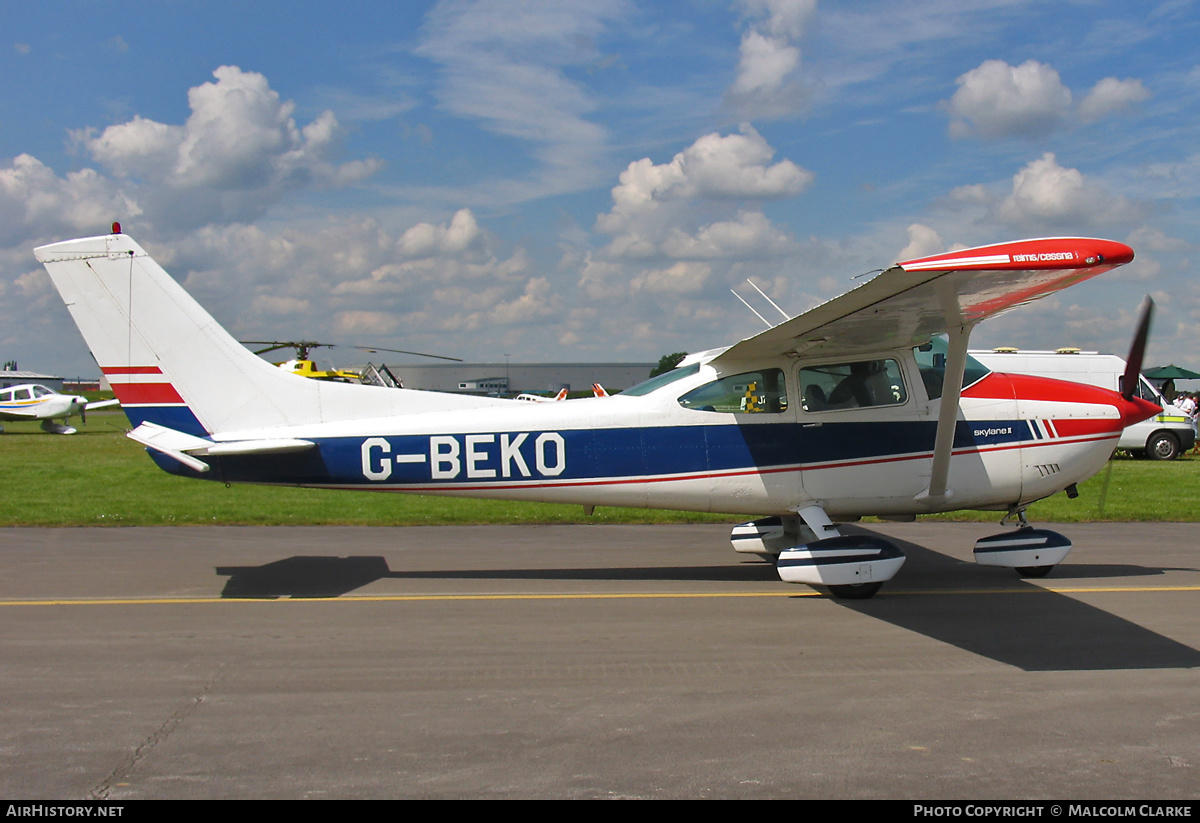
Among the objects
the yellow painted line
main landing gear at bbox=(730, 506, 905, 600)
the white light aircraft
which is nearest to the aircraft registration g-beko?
main landing gear at bbox=(730, 506, 905, 600)

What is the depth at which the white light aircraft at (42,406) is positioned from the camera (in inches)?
1529

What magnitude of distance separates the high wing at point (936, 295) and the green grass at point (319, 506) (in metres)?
5.28

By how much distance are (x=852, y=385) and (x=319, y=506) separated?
30.4 ft

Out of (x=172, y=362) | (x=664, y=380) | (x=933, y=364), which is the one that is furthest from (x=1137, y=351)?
(x=172, y=362)

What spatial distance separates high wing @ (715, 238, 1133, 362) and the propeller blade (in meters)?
2.06

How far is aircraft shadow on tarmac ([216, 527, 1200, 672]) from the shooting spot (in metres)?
5.79

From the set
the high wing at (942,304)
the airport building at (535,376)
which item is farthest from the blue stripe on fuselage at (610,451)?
the airport building at (535,376)

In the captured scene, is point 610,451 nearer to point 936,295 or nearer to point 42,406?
point 936,295

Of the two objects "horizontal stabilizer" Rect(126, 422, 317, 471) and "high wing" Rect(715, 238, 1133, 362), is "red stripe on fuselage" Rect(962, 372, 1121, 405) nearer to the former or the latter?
"high wing" Rect(715, 238, 1133, 362)

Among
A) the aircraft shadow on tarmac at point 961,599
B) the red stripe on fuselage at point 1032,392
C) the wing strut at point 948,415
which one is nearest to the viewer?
the aircraft shadow on tarmac at point 961,599

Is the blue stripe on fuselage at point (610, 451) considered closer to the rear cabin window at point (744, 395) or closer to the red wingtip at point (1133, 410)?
the rear cabin window at point (744, 395)

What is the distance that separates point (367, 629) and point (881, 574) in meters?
4.07

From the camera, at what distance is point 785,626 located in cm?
658

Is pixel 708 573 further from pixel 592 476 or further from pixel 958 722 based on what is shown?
pixel 958 722
